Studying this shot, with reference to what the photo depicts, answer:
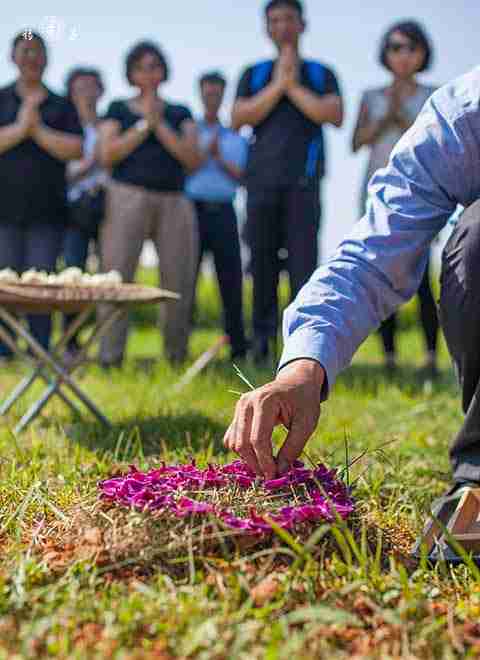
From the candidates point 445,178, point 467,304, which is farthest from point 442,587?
point 445,178

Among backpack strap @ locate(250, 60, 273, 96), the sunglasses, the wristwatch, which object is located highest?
the sunglasses

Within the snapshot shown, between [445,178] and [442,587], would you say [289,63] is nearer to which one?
[445,178]

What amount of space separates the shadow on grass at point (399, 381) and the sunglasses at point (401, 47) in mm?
1927

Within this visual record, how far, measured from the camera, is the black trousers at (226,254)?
6.36 meters

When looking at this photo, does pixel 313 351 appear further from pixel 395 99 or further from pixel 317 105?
pixel 395 99

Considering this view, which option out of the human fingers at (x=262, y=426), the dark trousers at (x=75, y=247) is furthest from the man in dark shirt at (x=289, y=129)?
the human fingers at (x=262, y=426)

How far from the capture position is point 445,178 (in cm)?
223

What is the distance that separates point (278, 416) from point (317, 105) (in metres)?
3.78

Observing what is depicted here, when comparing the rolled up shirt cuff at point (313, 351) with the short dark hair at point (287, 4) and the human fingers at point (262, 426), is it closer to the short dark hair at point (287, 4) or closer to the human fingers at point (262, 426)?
the human fingers at point (262, 426)

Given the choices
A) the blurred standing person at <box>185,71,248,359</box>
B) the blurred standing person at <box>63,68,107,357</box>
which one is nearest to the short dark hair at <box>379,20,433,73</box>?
the blurred standing person at <box>185,71,248,359</box>

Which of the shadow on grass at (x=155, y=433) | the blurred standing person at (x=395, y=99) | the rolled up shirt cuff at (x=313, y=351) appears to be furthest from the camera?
the blurred standing person at (x=395, y=99)

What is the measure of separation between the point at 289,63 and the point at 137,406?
228 cm

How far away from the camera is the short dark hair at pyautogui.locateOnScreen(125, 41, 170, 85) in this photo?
18.5 ft

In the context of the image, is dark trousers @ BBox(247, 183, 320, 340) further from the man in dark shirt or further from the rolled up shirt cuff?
the rolled up shirt cuff
